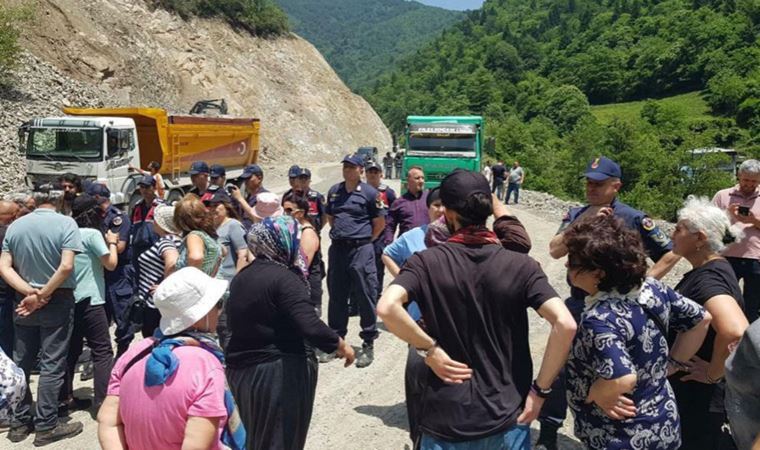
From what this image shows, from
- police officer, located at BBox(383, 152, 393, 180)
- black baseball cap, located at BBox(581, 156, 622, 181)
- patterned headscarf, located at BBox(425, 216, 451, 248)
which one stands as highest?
black baseball cap, located at BBox(581, 156, 622, 181)

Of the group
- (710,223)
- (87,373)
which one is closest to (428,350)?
(710,223)

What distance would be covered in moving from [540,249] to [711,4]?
116 metres

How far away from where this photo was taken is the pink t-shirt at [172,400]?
2090 millimetres

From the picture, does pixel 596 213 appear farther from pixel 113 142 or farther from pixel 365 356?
pixel 113 142

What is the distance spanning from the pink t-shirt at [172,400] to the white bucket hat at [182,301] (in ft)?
0.36

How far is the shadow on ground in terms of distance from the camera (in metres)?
4.60

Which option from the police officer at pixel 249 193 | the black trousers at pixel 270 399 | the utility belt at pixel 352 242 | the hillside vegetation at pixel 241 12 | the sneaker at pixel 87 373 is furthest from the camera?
the hillside vegetation at pixel 241 12

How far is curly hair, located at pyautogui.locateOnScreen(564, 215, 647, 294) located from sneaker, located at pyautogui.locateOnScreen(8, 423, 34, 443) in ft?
13.7

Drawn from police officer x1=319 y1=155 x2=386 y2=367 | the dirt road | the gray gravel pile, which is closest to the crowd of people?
the dirt road

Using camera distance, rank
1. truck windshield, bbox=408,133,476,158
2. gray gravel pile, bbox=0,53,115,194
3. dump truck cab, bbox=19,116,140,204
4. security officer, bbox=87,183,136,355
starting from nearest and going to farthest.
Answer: security officer, bbox=87,183,136,355, dump truck cab, bbox=19,116,140,204, truck windshield, bbox=408,133,476,158, gray gravel pile, bbox=0,53,115,194

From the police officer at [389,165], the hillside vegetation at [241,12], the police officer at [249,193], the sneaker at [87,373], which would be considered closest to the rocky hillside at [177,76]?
the hillside vegetation at [241,12]

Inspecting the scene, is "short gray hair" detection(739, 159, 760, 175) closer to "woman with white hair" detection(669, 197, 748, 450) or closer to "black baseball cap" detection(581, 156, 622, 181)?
"black baseball cap" detection(581, 156, 622, 181)

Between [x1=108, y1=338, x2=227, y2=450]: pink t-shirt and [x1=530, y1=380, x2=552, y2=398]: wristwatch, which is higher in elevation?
[x1=108, y1=338, x2=227, y2=450]: pink t-shirt

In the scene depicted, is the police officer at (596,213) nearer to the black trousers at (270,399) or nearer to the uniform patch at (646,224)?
the uniform patch at (646,224)
